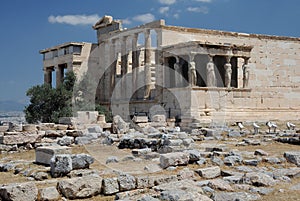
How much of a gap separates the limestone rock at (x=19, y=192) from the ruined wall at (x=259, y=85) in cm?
1385

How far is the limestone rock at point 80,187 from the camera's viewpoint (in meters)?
6.33

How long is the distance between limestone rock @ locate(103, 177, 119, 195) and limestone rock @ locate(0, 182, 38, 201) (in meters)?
1.07

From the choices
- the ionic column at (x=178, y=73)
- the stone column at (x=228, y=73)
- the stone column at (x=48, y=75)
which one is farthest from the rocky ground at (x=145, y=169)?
the stone column at (x=48, y=75)

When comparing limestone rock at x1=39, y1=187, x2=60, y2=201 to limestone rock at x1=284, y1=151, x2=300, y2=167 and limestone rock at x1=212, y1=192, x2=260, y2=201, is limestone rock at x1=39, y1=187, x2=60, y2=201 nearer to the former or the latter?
limestone rock at x1=212, y1=192, x2=260, y2=201

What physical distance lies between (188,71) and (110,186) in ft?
49.8

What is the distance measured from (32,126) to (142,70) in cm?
1280

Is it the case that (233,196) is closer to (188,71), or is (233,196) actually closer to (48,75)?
(188,71)

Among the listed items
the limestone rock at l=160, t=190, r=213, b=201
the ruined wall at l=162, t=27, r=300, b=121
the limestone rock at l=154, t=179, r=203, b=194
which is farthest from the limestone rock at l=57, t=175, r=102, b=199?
the ruined wall at l=162, t=27, r=300, b=121

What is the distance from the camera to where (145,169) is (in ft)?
27.7

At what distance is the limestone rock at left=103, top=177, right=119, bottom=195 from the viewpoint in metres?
6.59

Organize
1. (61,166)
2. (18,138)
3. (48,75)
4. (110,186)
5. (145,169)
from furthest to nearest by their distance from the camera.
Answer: (48,75) → (18,138) → (145,169) → (61,166) → (110,186)

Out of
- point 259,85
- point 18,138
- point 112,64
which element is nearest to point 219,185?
point 18,138

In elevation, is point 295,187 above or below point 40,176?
below

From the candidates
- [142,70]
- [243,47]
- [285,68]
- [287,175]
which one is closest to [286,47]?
[285,68]
